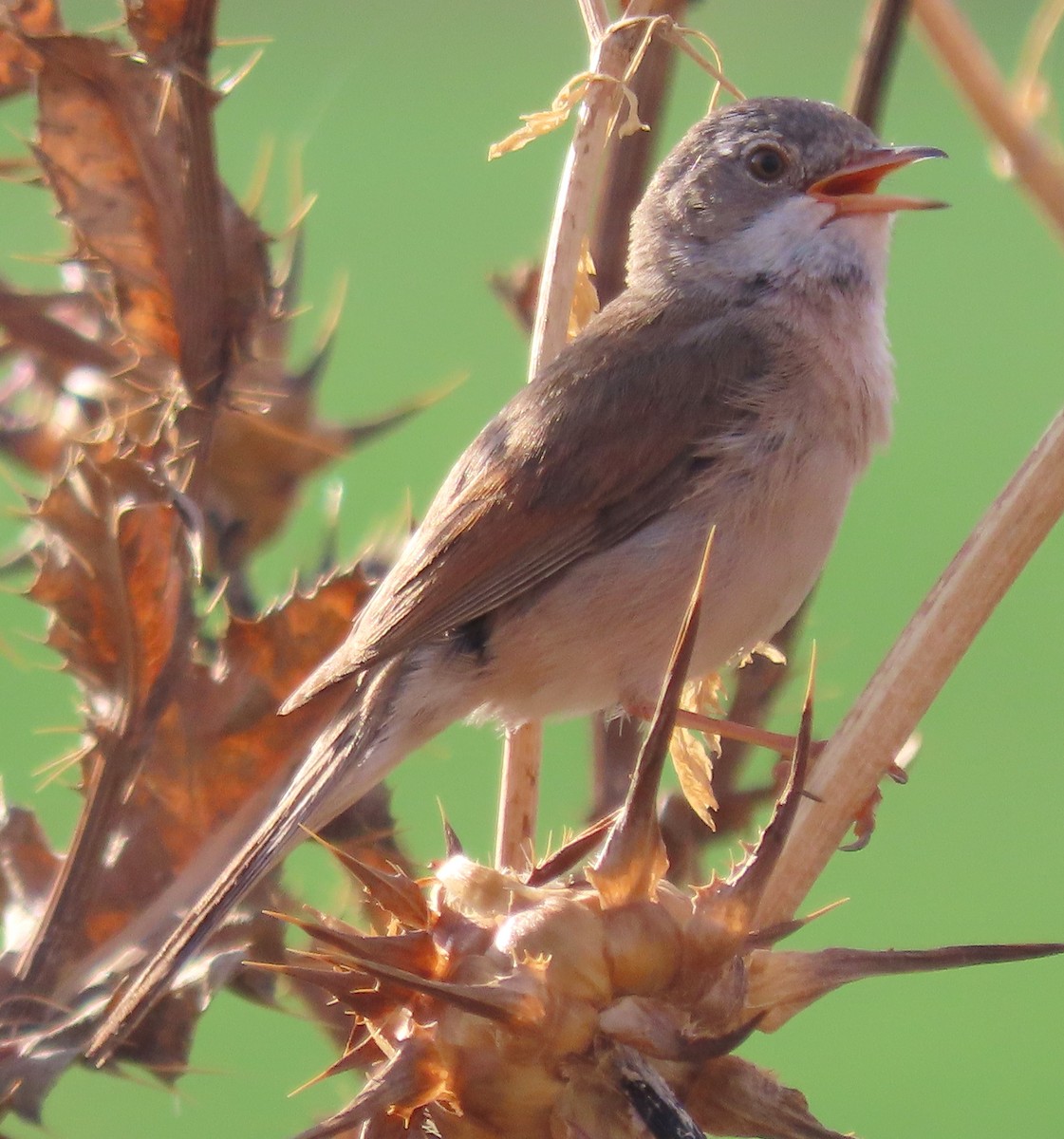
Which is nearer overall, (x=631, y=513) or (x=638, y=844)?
(x=638, y=844)

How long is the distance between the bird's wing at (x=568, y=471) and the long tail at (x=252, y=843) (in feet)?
0.71

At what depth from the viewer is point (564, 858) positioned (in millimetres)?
1352

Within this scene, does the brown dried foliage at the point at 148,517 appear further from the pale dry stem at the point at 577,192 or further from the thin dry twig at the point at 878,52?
the thin dry twig at the point at 878,52

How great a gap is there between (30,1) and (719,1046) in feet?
5.24

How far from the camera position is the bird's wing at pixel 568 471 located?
2654mm

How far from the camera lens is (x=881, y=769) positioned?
5.06ft

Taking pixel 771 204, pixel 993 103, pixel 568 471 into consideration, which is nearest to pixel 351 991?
pixel 993 103

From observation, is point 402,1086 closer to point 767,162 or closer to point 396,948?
point 396,948

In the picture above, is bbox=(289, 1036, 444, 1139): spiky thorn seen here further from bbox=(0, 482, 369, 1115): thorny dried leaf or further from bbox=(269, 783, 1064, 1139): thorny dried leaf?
bbox=(0, 482, 369, 1115): thorny dried leaf

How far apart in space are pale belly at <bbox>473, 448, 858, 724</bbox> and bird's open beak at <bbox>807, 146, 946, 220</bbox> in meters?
0.53

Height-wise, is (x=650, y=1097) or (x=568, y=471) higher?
(x=650, y=1097)

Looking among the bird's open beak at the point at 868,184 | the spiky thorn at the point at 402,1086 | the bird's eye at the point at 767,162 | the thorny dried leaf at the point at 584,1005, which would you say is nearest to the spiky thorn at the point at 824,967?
the thorny dried leaf at the point at 584,1005

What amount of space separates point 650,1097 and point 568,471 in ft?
5.62

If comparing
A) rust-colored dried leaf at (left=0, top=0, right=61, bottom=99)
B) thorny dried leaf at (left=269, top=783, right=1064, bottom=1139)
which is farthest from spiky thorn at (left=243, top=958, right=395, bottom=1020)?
rust-colored dried leaf at (left=0, top=0, right=61, bottom=99)
